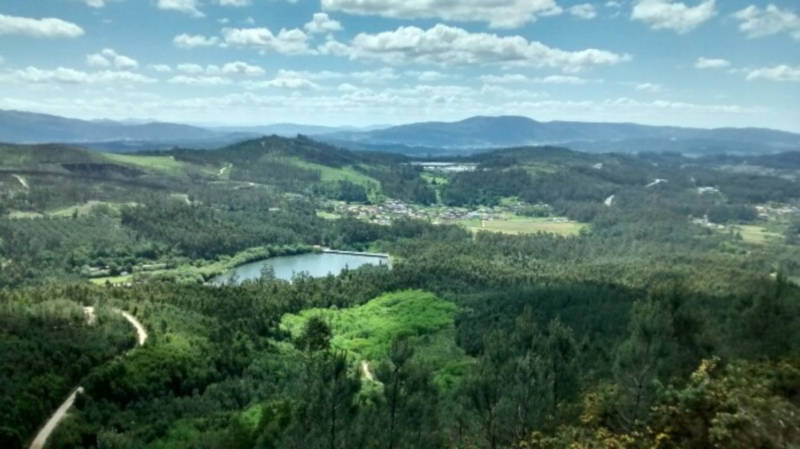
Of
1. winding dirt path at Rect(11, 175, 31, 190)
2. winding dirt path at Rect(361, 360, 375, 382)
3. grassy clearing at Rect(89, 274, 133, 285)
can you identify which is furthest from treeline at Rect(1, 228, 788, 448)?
winding dirt path at Rect(11, 175, 31, 190)

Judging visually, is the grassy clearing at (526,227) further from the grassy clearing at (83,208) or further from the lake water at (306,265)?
the grassy clearing at (83,208)

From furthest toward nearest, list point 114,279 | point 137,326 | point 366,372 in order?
point 114,279 < point 137,326 < point 366,372

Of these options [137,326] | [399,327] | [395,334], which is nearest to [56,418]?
[137,326]

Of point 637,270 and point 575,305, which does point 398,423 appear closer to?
point 575,305

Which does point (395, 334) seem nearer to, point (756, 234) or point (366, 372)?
point (366, 372)

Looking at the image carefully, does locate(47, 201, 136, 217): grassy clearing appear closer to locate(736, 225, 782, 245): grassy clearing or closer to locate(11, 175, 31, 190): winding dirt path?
locate(11, 175, 31, 190): winding dirt path

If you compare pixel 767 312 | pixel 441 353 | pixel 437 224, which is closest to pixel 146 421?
pixel 441 353
